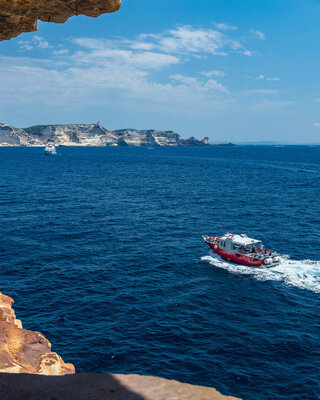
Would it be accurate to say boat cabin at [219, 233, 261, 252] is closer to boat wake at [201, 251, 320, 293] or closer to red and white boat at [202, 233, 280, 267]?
red and white boat at [202, 233, 280, 267]

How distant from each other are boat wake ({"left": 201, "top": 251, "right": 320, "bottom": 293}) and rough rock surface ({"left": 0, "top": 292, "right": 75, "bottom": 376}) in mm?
29371

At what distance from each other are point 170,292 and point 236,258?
13976mm

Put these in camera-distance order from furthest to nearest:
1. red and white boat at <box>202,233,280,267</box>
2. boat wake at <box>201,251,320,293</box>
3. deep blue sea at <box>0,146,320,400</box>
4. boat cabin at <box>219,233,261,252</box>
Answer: boat cabin at <box>219,233,261,252</box> < red and white boat at <box>202,233,280,267</box> < boat wake at <box>201,251,320,293</box> < deep blue sea at <box>0,146,320,400</box>

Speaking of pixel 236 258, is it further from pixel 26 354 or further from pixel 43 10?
pixel 43 10

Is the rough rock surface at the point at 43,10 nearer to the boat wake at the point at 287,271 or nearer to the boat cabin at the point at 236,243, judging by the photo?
the boat wake at the point at 287,271

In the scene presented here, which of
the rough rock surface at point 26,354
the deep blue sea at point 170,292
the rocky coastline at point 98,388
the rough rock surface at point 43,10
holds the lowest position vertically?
the deep blue sea at point 170,292

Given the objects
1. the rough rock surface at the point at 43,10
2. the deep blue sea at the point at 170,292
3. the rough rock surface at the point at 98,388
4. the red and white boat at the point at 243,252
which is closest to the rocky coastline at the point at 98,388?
the rough rock surface at the point at 98,388

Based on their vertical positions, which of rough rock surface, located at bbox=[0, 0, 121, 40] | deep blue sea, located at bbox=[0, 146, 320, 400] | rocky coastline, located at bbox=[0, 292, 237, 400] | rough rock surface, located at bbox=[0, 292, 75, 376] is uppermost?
rough rock surface, located at bbox=[0, 0, 121, 40]

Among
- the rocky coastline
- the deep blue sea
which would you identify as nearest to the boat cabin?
the deep blue sea

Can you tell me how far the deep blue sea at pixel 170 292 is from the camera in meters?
25.9

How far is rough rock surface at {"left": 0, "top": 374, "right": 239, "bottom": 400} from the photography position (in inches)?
308

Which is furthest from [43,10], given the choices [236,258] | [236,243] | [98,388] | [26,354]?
[236,258]

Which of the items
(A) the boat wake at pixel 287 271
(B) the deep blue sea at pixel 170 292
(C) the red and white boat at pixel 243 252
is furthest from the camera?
(C) the red and white boat at pixel 243 252

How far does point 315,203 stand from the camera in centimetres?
8425
